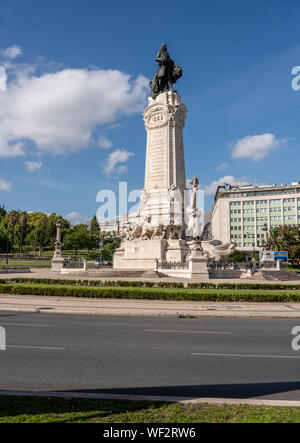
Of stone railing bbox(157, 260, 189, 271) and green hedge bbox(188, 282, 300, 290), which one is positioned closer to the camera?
green hedge bbox(188, 282, 300, 290)

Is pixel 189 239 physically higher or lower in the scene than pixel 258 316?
higher

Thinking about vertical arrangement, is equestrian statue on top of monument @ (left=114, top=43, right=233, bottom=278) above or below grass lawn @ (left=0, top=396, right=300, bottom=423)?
above

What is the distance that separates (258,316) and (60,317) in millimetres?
8981

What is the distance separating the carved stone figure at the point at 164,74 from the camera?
5030 cm

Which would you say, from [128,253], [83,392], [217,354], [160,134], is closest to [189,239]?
[128,253]

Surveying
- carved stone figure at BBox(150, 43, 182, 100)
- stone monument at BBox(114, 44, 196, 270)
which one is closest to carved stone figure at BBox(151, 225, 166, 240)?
stone monument at BBox(114, 44, 196, 270)

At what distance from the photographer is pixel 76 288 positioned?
22641 millimetres

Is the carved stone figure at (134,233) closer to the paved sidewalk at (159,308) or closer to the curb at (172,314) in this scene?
the paved sidewalk at (159,308)

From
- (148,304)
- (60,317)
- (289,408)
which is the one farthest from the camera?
(148,304)

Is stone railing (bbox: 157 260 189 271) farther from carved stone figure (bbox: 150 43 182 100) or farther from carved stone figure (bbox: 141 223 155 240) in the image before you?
carved stone figure (bbox: 150 43 182 100)

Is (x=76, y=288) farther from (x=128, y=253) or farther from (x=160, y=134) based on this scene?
(x=160, y=134)

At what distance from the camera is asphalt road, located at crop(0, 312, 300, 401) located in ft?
21.6

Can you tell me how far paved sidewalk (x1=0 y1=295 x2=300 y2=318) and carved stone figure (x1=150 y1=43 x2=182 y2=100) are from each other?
121 feet

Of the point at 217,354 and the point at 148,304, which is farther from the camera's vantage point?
the point at 148,304
